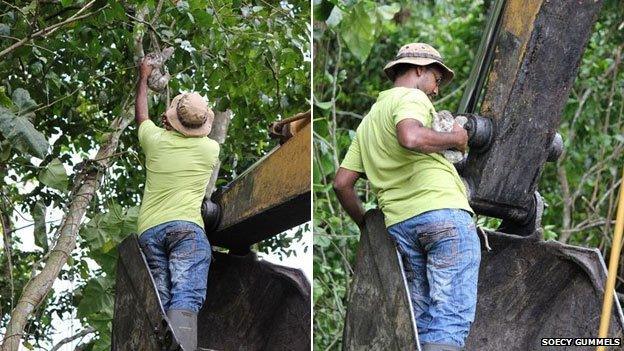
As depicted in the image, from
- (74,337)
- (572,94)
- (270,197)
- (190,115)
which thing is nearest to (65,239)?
(74,337)

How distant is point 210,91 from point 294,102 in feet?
1.27

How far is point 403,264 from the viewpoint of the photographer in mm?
2629

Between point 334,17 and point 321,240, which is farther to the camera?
point 321,240

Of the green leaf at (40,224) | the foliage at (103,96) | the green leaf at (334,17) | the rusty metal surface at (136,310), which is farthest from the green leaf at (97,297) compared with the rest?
the green leaf at (334,17)

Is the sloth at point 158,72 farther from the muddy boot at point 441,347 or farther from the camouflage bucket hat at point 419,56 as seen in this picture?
the muddy boot at point 441,347

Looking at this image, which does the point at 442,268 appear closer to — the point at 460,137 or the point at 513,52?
the point at 460,137

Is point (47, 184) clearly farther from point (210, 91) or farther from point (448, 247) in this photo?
point (448, 247)

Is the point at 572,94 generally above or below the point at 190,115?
above

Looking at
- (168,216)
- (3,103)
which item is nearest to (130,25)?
(3,103)

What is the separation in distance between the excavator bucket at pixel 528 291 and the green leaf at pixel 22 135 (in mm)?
893

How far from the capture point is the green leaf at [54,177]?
3090mm

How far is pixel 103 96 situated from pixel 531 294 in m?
1.36

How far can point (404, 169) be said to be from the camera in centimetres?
263

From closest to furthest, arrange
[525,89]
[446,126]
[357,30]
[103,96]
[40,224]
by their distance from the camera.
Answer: [446,126]
[525,89]
[40,224]
[103,96]
[357,30]
